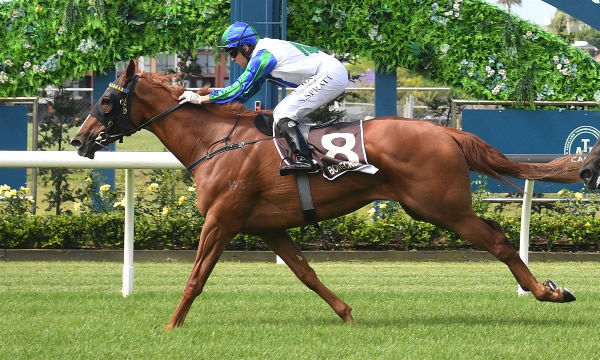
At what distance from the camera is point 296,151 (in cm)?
619

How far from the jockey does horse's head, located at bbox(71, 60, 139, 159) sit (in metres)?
0.36

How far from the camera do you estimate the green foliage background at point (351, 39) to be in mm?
12062

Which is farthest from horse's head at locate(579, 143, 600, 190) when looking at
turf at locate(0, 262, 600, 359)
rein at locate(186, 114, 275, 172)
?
rein at locate(186, 114, 275, 172)

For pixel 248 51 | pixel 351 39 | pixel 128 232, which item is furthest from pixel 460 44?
pixel 128 232

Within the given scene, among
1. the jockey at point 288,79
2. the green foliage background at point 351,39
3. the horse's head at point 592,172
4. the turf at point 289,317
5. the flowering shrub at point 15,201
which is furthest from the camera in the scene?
the green foliage background at point 351,39

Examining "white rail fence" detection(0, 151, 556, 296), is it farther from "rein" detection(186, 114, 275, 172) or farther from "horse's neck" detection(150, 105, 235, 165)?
"rein" detection(186, 114, 275, 172)

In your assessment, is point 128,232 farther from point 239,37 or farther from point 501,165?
point 501,165

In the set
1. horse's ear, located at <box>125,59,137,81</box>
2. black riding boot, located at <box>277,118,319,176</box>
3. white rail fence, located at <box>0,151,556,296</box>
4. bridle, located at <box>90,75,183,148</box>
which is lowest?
white rail fence, located at <box>0,151,556,296</box>

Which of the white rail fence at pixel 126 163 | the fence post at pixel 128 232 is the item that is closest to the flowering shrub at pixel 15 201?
the white rail fence at pixel 126 163

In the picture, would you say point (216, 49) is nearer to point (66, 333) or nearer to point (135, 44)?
point (135, 44)

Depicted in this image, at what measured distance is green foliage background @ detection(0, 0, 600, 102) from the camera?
12.1m

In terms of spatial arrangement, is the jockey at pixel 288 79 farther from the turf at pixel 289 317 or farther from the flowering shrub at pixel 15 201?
the flowering shrub at pixel 15 201

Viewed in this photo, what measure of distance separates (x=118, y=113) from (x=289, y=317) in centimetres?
167

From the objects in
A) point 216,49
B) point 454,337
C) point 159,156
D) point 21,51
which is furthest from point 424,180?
point 21,51
